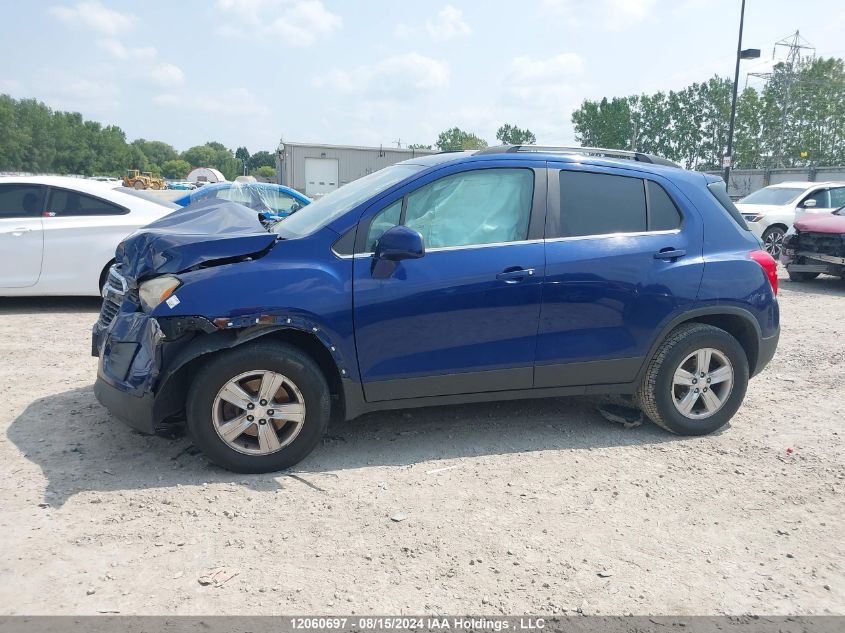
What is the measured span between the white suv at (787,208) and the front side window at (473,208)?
12.1 m

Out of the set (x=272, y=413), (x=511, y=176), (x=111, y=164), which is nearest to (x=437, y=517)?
(x=272, y=413)

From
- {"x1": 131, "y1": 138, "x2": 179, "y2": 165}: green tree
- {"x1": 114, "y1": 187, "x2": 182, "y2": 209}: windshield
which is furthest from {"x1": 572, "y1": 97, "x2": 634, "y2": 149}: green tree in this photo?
{"x1": 131, "y1": 138, "x2": 179, "y2": 165}: green tree

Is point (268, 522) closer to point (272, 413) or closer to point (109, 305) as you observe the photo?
point (272, 413)

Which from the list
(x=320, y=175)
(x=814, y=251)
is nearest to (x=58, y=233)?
(x=814, y=251)

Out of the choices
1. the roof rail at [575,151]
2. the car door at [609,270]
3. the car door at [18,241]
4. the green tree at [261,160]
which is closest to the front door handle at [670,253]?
the car door at [609,270]

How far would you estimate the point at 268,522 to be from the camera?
3.43 metres

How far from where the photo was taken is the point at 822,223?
11.7 metres

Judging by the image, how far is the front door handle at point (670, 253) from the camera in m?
4.50

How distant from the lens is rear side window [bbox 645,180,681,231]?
460 cm

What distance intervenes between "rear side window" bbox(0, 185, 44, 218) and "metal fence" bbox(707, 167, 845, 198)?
3221 cm

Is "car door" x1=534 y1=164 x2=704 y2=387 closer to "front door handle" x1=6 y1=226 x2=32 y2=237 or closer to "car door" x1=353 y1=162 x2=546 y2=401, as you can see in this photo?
"car door" x1=353 y1=162 x2=546 y2=401

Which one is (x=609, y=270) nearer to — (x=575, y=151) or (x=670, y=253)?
(x=670, y=253)

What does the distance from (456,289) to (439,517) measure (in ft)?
→ 4.30

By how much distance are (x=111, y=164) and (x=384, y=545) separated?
148 m
